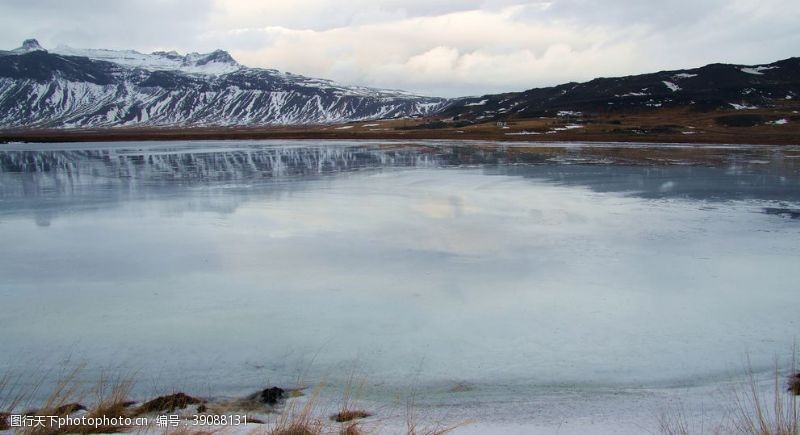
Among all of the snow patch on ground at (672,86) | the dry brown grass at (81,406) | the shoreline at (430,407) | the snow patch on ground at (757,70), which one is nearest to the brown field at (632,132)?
the snow patch on ground at (672,86)

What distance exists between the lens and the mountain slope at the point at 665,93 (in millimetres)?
96812

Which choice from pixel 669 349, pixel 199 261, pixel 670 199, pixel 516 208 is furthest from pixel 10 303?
pixel 670 199

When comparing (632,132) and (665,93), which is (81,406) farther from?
(665,93)

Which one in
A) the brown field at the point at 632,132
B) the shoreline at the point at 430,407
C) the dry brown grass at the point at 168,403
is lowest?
the shoreline at the point at 430,407

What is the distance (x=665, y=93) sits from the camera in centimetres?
10812

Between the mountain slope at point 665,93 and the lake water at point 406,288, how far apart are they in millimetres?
91042

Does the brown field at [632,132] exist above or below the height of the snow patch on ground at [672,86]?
below

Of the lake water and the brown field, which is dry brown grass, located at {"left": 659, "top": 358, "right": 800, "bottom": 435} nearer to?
the lake water

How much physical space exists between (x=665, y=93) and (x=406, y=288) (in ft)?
374

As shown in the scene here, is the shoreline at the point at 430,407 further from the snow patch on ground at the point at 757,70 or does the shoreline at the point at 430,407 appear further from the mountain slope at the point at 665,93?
the snow patch on ground at the point at 757,70

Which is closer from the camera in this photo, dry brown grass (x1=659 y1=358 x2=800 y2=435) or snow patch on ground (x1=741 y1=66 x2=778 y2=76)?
dry brown grass (x1=659 y1=358 x2=800 y2=435)

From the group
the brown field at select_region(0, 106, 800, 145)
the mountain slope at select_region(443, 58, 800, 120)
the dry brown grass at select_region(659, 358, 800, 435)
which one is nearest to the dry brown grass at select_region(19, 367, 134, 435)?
the dry brown grass at select_region(659, 358, 800, 435)

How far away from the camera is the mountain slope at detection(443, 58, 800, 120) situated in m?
96.8

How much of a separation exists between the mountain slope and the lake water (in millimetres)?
91042
